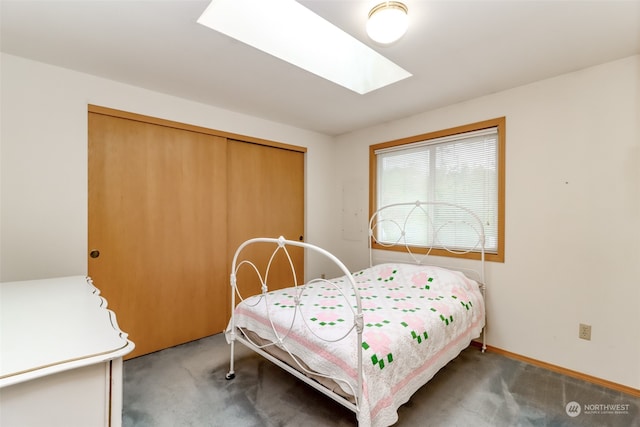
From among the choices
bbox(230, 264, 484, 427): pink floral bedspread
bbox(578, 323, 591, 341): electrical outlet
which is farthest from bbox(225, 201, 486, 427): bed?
bbox(578, 323, 591, 341): electrical outlet

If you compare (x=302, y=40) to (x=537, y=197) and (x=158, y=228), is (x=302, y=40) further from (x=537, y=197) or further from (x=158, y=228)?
(x=537, y=197)

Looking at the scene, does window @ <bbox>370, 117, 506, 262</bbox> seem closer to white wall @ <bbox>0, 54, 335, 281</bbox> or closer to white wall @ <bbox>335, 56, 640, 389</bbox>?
white wall @ <bbox>335, 56, 640, 389</bbox>

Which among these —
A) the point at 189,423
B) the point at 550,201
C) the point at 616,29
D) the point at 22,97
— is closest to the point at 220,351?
the point at 189,423

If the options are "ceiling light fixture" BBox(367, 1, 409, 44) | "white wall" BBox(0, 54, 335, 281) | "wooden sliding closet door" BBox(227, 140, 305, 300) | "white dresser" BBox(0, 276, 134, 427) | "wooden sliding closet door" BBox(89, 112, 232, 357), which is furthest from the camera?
"wooden sliding closet door" BBox(227, 140, 305, 300)

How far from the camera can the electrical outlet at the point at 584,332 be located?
6.93 ft

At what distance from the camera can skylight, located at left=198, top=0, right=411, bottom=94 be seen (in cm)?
172

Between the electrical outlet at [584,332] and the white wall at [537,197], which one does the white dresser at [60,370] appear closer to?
the white wall at [537,197]

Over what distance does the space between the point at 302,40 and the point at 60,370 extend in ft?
7.14

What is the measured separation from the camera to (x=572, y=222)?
2.18 m

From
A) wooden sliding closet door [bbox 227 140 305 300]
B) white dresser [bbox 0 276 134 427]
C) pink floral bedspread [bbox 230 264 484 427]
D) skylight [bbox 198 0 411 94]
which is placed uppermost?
skylight [bbox 198 0 411 94]

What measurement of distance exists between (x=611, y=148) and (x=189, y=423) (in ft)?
10.8

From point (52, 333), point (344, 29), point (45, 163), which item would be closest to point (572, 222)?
point (344, 29)

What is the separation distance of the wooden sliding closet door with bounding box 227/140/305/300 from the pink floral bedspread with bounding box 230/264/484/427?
3.32ft

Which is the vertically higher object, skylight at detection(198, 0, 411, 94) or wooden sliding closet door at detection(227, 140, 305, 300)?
skylight at detection(198, 0, 411, 94)
